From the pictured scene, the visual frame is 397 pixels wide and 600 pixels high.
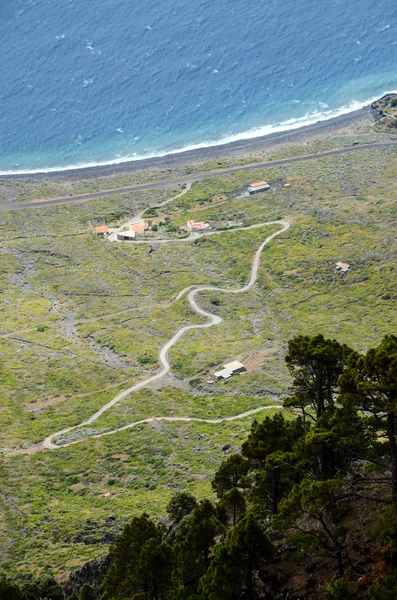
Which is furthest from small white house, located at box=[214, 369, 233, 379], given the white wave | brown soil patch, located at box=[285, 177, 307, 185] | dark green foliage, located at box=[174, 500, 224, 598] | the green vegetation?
the white wave

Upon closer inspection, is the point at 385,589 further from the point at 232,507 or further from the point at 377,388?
the point at 232,507

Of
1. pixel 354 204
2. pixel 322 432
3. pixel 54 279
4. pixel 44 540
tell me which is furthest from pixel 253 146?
pixel 322 432

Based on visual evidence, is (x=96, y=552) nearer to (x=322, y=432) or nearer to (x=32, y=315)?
(x=322, y=432)

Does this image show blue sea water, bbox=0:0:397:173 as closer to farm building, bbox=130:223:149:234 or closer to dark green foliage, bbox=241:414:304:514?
farm building, bbox=130:223:149:234

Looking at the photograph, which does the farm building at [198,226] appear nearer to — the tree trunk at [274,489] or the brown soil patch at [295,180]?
the brown soil patch at [295,180]

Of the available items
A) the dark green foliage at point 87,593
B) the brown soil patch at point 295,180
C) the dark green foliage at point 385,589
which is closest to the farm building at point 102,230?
the brown soil patch at point 295,180

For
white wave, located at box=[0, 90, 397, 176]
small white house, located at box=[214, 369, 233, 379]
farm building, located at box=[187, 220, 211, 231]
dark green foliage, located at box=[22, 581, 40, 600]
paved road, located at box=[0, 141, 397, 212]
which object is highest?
white wave, located at box=[0, 90, 397, 176]
